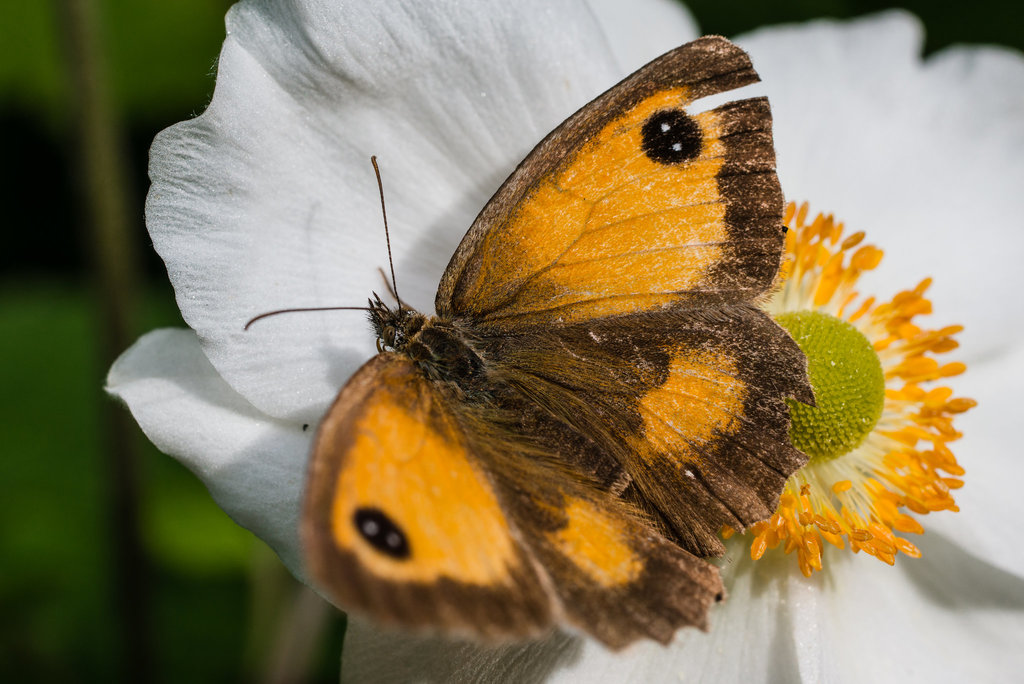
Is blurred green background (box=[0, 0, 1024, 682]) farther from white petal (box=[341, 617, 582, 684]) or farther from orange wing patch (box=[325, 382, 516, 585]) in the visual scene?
orange wing patch (box=[325, 382, 516, 585])

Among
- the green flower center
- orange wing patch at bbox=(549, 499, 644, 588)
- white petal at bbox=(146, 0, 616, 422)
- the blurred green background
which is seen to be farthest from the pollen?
the blurred green background

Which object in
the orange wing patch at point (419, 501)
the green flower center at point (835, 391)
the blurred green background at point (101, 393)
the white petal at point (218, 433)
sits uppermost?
the green flower center at point (835, 391)

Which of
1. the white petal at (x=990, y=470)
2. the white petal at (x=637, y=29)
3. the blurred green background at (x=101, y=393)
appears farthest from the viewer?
the blurred green background at (x=101, y=393)

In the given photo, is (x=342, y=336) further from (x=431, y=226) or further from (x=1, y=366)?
(x=1, y=366)

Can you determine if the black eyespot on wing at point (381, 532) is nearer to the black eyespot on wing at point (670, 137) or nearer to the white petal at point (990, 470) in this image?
the black eyespot on wing at point (670, 137)

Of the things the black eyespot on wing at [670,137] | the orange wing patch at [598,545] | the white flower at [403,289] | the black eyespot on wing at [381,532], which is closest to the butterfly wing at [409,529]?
the black eyespot on wing at [381,532]

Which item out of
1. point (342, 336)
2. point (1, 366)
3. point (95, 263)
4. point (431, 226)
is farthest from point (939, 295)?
point (1, 366)

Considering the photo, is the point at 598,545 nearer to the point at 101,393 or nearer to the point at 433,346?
the point at 433,346
